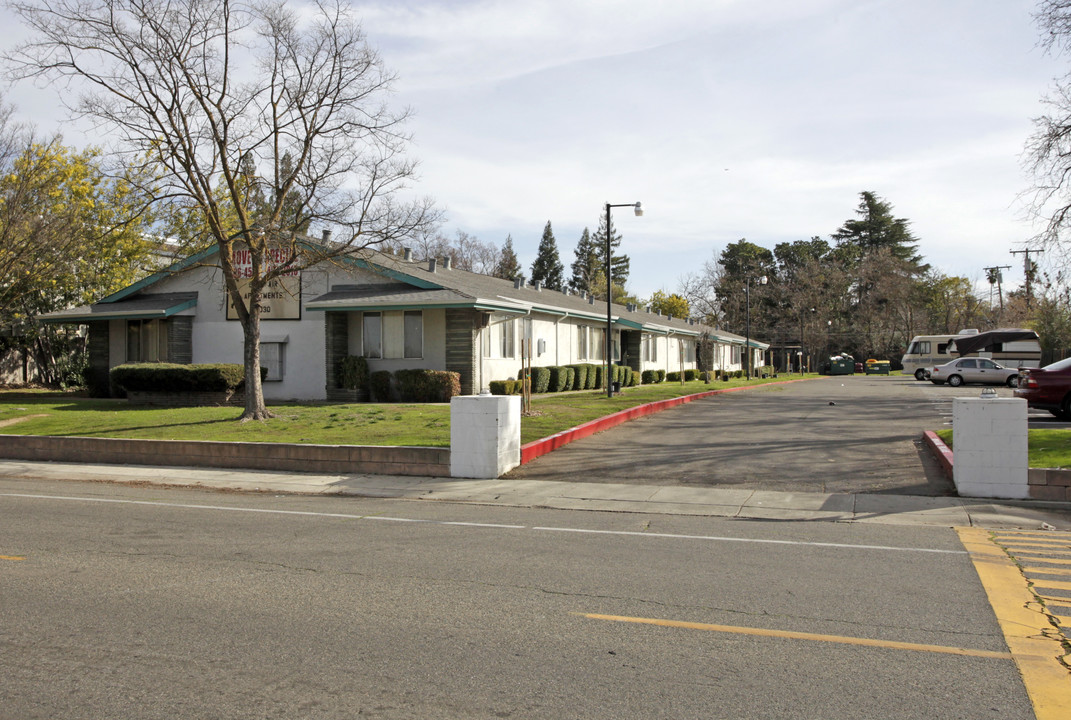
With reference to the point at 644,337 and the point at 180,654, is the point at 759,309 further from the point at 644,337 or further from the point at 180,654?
the point at 180,654

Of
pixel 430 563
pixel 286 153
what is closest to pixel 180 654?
pixel 430 563

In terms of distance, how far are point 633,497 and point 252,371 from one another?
1191 cm

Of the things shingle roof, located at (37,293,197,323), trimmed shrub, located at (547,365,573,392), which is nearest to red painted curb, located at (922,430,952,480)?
trimmed shrub, located at (547,365,573,392)

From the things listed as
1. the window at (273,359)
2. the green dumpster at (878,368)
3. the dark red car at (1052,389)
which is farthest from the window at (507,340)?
the green dumpster at (878,368)

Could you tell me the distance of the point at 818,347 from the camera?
84.9 metres

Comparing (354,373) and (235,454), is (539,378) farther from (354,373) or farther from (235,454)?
(235,454)

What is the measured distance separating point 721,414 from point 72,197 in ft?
98.0

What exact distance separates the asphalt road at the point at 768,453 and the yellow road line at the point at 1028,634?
14.1 ft

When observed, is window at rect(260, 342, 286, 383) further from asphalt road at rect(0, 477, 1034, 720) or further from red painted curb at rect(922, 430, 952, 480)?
red painted curb at rect(922, 430, 952, 480)

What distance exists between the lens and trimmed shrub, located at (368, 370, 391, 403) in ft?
84.6

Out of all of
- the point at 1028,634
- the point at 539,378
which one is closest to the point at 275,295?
the point at 539,378

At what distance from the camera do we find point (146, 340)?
2992cm

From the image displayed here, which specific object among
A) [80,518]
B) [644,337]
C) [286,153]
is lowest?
[80,518]

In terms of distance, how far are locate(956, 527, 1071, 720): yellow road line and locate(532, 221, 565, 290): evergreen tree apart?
9205 centimetres
